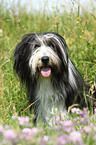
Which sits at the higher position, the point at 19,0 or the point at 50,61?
the point at 19,0

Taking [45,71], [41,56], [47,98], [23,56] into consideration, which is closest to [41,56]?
[41,56]

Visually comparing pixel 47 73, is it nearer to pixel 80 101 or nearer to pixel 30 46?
pixel 30 46

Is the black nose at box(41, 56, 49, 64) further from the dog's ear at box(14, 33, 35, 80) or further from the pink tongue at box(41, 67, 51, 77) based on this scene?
the dog's ear at box(14, 33, 35, 80)

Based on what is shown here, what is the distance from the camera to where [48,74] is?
9.27ft

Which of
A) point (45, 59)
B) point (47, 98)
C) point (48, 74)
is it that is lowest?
point (47, 98)

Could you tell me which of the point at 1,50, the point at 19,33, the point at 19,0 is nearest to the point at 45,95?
the point at 1,50

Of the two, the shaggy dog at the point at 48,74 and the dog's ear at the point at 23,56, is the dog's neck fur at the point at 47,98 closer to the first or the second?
the shaggy dog at the point at 48,74

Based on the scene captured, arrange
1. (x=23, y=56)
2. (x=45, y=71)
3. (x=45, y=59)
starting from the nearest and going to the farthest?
(x=45, y=59) → (x=45, y=71) → (x=23, y=56)

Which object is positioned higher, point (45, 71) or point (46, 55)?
point (46, 55)

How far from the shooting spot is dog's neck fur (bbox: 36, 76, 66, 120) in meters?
3.05

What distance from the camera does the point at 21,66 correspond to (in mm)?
3084

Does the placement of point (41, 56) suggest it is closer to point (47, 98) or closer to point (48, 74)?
point (48, 74)

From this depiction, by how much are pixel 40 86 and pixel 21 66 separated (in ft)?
1.12

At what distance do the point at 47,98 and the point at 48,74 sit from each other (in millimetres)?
434
